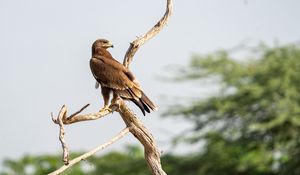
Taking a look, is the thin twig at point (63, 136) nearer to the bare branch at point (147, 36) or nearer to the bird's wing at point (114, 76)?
the bare branch at point (147, 36)

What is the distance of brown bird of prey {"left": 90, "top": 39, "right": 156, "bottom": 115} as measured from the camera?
716cm

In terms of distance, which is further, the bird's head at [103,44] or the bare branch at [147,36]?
the bird's head at [103,44]

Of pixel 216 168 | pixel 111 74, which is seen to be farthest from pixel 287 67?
pixel 111 74

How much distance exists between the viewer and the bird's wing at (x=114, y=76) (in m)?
7.31

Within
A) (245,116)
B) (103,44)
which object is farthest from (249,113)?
(103,44)

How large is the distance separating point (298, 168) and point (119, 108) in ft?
66.9

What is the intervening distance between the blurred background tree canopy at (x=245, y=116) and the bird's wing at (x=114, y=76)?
18.8 meters

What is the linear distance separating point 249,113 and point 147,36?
21.4 m

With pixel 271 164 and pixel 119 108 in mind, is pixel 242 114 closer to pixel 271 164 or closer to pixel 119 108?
pixel 271 164

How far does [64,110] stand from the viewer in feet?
20.5

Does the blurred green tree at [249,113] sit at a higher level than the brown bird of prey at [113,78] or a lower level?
higher

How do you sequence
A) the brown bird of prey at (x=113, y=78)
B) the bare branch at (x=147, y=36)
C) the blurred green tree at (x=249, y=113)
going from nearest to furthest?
the bare branch at (x=147, y=36) → the brown bird of prey at (x=113, y=78) → the blurred green tree at (x=249, y=113)

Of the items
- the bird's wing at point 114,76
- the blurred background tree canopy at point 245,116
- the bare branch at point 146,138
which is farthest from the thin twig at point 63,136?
the blurred background tree canopy at point 245,116

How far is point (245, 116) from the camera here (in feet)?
92.4
